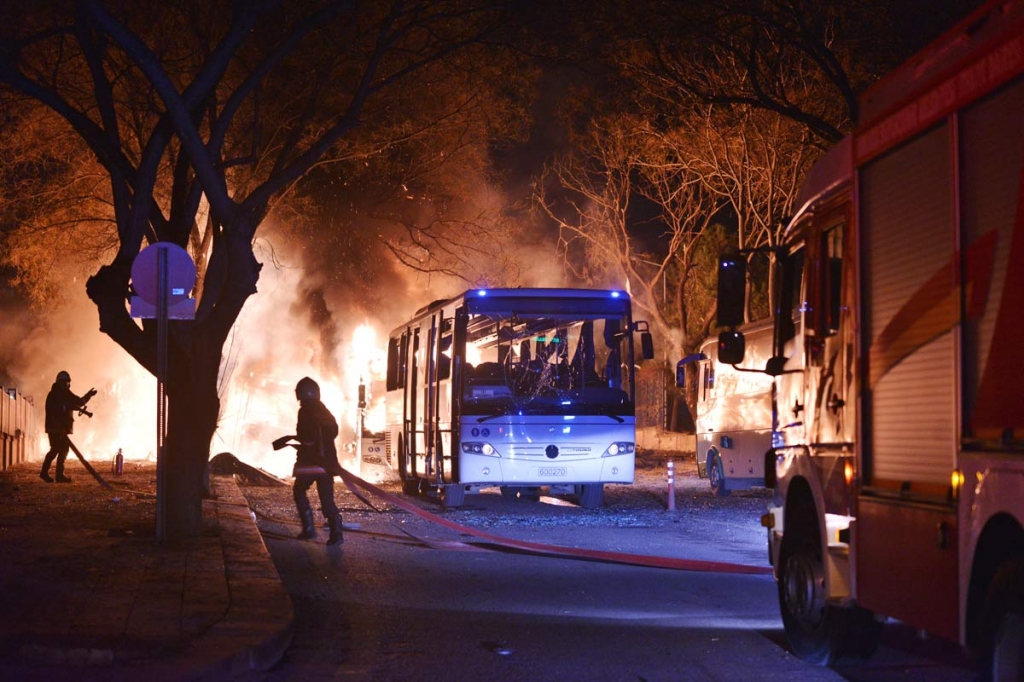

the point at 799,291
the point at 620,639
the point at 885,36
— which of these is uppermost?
the point at 885,36

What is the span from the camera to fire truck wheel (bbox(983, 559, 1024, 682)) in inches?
194

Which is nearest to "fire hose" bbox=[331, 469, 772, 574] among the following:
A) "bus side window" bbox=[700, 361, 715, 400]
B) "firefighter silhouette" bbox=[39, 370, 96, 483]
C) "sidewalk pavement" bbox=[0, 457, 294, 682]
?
"sidewalk pavement" bbox=[0, 457, 294, 682]

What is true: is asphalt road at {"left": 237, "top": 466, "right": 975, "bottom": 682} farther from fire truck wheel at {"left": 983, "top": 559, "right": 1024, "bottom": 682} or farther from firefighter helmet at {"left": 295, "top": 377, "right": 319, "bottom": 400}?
fire truck wheel at {"left": 983, "top": 559, "right": 1024, "bottom": 682}

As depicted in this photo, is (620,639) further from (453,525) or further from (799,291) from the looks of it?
(453,525)

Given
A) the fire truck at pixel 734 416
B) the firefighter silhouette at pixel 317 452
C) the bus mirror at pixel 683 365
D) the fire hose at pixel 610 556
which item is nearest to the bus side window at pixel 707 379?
the fire truck at pixel 734 416

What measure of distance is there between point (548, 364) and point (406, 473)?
5797 mm

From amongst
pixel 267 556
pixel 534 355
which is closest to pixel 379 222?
pixel 534 355

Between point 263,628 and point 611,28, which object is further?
point 611,28

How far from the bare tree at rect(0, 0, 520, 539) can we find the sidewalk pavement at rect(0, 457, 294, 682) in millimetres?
1218

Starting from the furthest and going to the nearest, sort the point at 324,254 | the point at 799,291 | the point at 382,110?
1. the point at 324,254
2. the point at 382,110
3. the point at 799,291

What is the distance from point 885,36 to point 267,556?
37.9 feet

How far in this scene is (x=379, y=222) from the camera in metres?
29.6

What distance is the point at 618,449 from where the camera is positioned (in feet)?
60.5

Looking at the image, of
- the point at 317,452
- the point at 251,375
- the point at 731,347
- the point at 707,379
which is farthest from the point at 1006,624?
the point at 251,375
